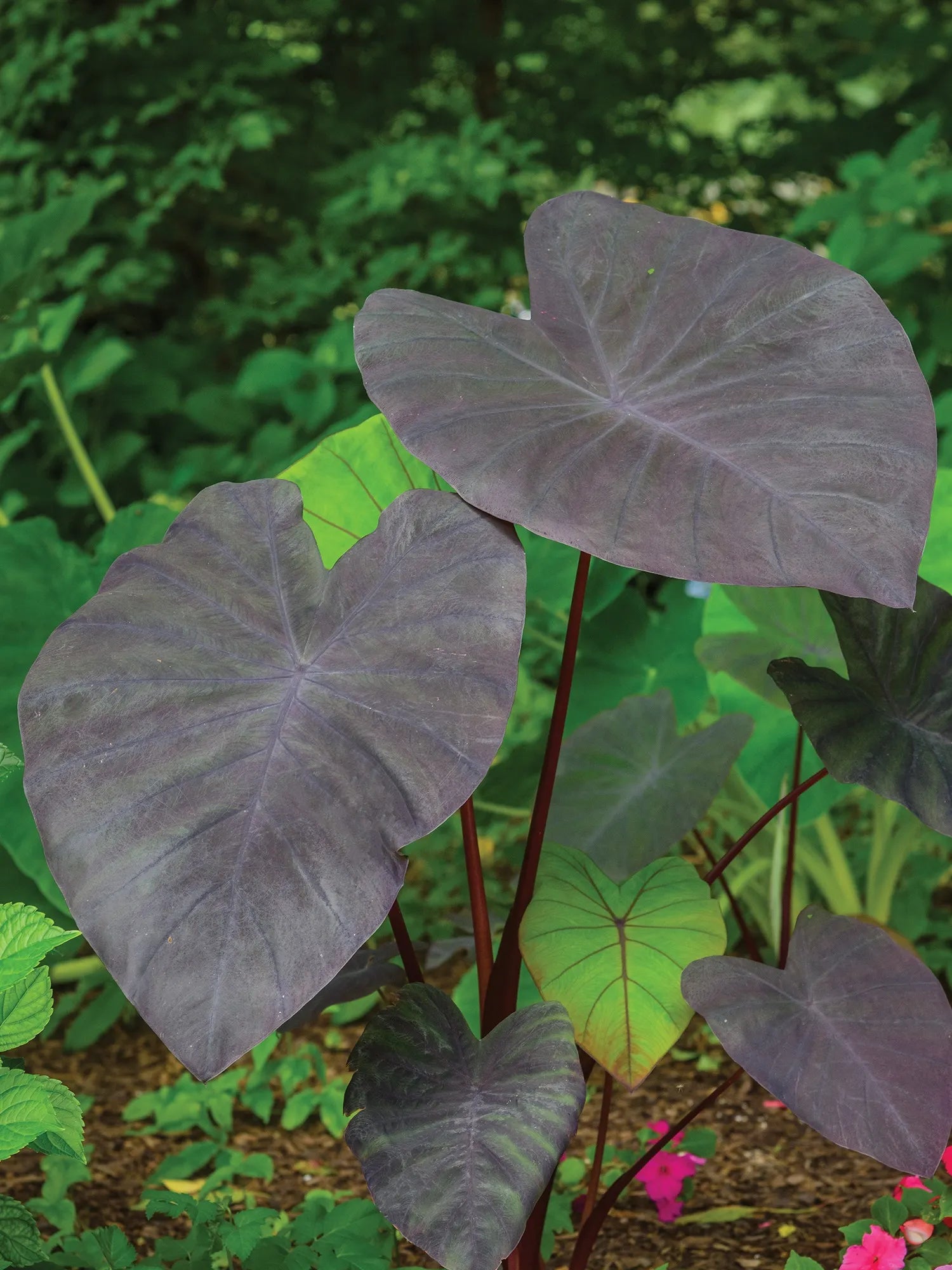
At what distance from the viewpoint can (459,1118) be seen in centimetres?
90

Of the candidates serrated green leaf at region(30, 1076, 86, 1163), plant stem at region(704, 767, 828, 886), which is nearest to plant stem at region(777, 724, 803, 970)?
plant stem at region(704, 767, 828, 886)

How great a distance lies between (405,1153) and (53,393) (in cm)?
170

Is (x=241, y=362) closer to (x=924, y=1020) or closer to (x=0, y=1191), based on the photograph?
(x=0, y=1191)

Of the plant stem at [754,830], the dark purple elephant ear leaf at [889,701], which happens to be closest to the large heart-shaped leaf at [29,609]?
the plant stem at [754,830]

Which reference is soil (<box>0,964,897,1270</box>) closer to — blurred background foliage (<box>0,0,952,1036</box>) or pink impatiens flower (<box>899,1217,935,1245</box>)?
pink impatiens flower (<box>899,1217,935,1245</box>)

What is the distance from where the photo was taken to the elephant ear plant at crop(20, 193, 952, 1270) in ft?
2.68

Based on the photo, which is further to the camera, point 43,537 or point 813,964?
point 43,537

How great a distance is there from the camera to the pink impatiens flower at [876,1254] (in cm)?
103

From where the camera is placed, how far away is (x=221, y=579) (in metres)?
0.99

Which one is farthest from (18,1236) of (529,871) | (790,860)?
(790,860)

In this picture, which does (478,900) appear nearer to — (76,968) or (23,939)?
(23,939)

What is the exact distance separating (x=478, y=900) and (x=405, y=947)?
3.1 inches

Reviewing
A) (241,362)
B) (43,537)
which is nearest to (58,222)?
(43,537)

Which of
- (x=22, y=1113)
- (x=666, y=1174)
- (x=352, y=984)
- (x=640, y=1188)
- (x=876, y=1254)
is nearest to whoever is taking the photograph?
(x=22, y=1113)
